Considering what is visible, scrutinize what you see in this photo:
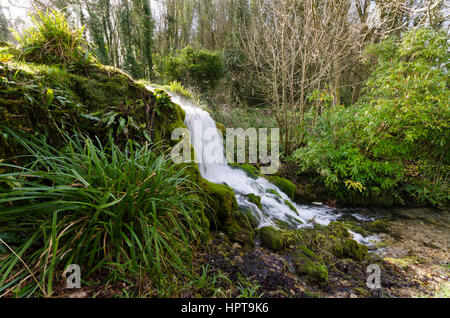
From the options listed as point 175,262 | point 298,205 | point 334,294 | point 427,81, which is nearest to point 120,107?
point 175,262

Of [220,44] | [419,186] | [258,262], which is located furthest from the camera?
[220,44]

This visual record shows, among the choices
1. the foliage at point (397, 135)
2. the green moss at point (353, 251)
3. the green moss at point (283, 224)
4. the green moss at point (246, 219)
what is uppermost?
the foliage at point (397, 135)

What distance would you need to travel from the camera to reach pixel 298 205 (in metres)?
4.30

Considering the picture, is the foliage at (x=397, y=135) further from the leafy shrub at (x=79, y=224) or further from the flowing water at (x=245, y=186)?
the leafy shrub at (x=79, y=224)

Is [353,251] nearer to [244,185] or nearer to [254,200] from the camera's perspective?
[254,200]

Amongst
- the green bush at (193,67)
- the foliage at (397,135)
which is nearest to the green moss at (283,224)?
the foliage at (397,135)

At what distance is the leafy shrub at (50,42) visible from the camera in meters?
2.17

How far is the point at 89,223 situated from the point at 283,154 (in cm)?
509

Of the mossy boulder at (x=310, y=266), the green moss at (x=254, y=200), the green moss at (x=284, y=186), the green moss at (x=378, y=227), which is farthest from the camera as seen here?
the green moss at (x=284, y=186)

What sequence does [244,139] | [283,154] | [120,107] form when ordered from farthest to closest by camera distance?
[244,139]
[283,154]
[120,107]

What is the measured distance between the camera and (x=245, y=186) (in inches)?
140

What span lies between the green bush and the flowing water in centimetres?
384
